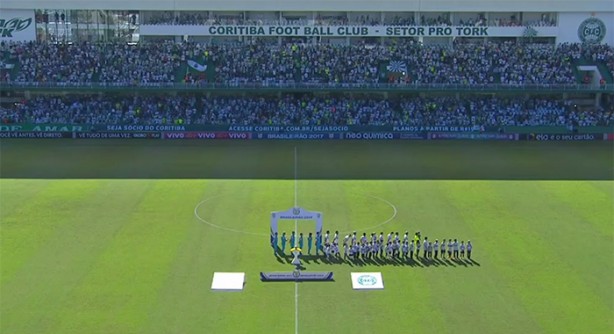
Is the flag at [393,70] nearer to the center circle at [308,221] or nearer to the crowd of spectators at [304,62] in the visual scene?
the crowd of spectators at [304,62]

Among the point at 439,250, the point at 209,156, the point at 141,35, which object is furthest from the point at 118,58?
the point at 439,250

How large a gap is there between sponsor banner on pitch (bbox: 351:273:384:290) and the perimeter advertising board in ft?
129


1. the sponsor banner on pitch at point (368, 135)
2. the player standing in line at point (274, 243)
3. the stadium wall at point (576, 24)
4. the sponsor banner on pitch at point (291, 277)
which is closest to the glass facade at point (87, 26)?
the sponsor banner on pitch at point (368, 135)

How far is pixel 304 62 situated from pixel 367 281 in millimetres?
30854

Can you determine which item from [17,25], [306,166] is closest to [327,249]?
[306,166]

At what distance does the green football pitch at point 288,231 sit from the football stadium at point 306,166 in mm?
105

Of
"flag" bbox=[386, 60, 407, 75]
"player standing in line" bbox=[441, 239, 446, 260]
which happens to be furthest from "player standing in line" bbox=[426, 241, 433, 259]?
"flag" bbox=[386, 60, 407, 75]

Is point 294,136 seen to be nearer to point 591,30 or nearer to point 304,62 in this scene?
point 304,62

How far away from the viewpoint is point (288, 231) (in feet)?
85.9

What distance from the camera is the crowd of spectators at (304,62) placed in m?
49.0

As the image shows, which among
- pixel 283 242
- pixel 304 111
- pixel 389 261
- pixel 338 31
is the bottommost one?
pixel 389 261

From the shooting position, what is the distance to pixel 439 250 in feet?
79.0

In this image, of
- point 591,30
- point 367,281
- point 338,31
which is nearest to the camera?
point 367,281

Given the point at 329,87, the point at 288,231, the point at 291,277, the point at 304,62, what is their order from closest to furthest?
the point at 291,277 < the point at 288,231 < the point at 329,87 < the point at 304,62
